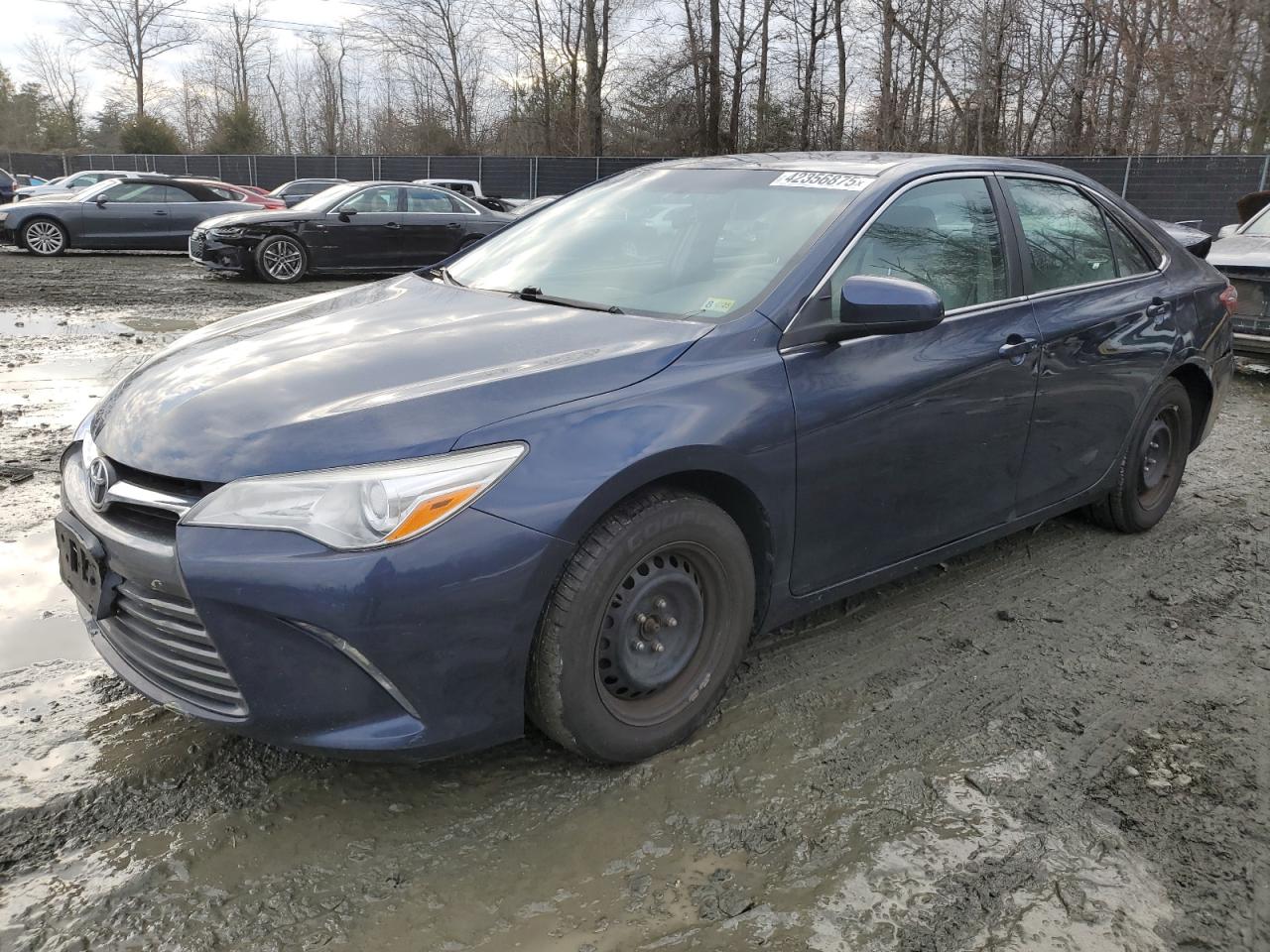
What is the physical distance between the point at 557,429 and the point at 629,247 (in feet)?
4.15

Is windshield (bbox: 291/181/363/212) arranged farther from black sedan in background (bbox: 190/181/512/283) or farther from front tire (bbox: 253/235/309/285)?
front tire (bbox: 253/235/309/285)

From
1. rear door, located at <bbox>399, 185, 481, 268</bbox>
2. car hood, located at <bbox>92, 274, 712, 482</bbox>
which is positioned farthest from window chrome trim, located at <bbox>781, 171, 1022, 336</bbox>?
rear door, located at <bbox>399, 185, 481, 268</bbox>

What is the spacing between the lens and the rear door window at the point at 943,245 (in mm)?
3055

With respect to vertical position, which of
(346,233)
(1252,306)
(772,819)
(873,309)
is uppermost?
(346,233)

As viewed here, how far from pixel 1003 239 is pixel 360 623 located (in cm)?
271

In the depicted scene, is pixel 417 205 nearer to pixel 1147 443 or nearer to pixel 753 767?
pixel 1147 443

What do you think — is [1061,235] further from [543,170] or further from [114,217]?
[543,170]

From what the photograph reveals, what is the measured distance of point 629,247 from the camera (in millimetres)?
3330

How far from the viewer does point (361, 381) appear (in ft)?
7.91

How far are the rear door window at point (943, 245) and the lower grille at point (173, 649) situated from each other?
1973 millimetres

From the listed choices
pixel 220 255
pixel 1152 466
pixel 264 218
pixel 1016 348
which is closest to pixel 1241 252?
pixel 1152 466

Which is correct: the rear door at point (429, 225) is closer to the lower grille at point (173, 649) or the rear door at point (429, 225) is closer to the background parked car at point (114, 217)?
the background parked car at point (114, 217)

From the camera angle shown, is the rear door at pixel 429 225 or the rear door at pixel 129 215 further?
the rear door at pixel 129 215

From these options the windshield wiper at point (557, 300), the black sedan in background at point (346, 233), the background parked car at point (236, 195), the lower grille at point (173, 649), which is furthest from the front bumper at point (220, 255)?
the lower grille at point (173, 649)
